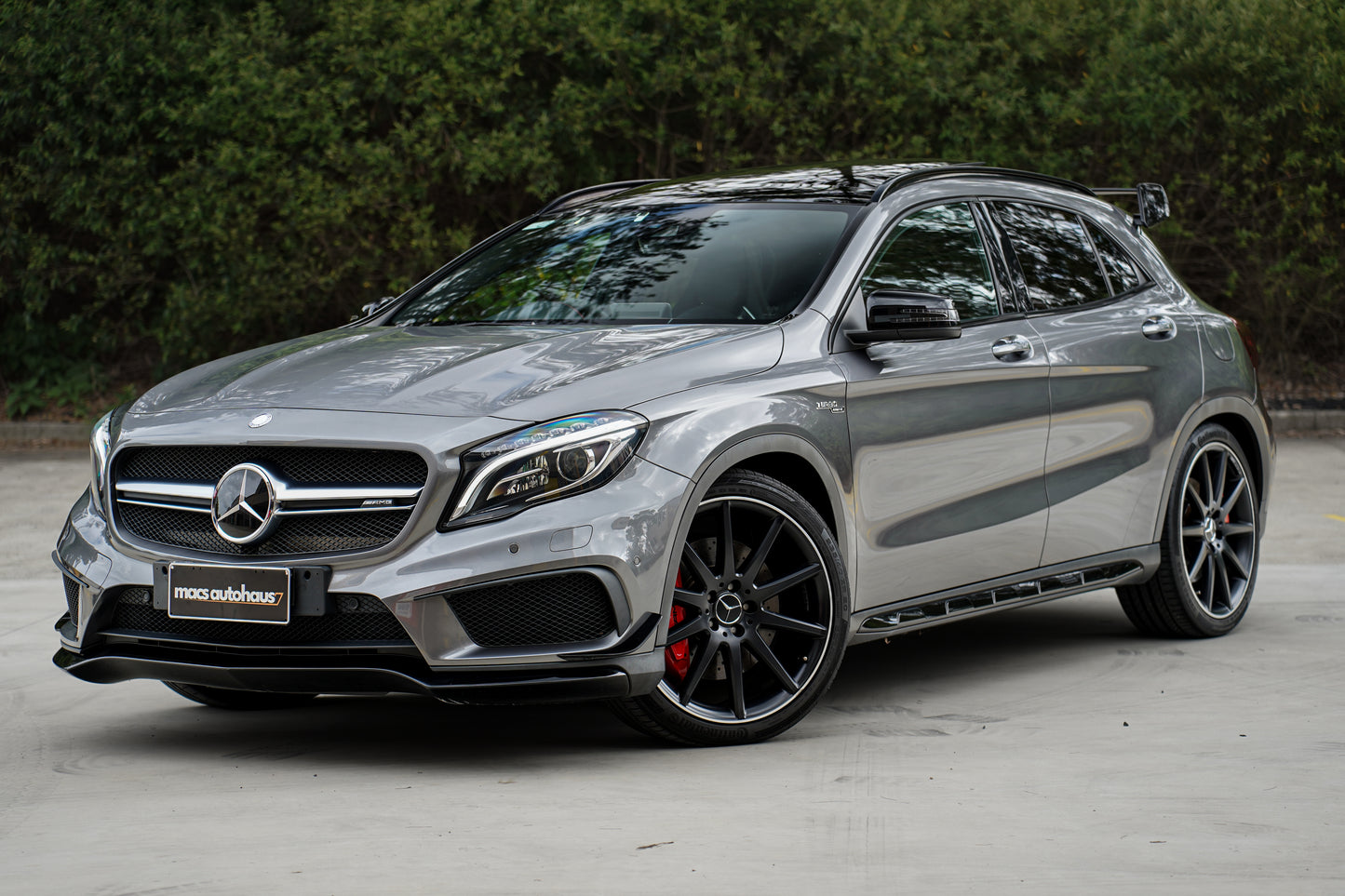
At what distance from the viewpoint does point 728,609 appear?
517cm

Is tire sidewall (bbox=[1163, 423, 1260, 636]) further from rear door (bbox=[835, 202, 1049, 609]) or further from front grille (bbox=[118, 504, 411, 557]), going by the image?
front grille (bbox=[118, 504, 411, 557])

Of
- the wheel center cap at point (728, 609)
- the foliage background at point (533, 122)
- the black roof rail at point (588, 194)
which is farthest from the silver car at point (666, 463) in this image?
the foliage background at point (533, 122)

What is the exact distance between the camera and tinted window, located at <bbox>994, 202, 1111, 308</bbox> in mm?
6598

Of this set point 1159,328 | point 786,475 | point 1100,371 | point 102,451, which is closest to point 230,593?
point 102,451

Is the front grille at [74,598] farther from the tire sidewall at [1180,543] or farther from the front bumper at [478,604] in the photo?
the tire sidewall at [1180,543]

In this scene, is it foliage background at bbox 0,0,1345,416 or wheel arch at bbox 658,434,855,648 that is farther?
foliage background at bbox 0,0,1345,416

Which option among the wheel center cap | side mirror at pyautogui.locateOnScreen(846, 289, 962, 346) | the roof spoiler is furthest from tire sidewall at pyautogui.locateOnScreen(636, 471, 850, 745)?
the roof spoiler

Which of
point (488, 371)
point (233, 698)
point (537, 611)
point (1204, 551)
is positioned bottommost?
point (233, 698)

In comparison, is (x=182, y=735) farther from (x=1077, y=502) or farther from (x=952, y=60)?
(x=952, y=60)

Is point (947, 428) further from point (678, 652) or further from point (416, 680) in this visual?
point (416, 680)

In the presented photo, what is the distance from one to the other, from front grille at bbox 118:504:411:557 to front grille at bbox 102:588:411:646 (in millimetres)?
150

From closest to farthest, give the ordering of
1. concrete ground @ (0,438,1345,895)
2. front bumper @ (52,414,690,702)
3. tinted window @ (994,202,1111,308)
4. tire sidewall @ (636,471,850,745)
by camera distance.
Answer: concrete ground @ (0,438,1345,895)
front bumper @ (52,414,690,702)
tire sidewall @ (636,471,850,745)
tinted window @ (994,202,1111,308)

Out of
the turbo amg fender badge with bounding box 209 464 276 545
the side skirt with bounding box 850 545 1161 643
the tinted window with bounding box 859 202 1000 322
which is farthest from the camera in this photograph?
the tinted window with bounding box 859 202 1000 322

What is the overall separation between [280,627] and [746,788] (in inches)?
50.8
